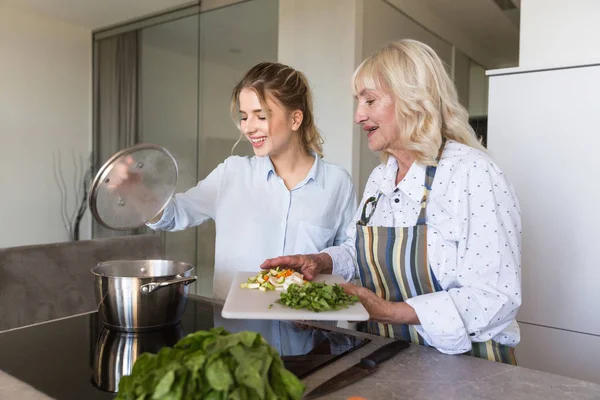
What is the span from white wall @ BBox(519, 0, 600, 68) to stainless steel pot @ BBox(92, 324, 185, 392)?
1.36m

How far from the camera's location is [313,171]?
64.9 inches

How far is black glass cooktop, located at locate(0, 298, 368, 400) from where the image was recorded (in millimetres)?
841

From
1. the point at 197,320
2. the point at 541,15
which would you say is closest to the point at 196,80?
the point at 541,15

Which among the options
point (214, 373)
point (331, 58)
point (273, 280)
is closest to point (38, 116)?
point (331, 58)

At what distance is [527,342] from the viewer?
5.43 ft

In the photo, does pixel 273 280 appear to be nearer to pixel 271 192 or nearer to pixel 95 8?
pixel 271 192

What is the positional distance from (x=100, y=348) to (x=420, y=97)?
834 millimetres

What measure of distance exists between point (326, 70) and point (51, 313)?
2092 mm

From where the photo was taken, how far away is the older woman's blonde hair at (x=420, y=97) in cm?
117

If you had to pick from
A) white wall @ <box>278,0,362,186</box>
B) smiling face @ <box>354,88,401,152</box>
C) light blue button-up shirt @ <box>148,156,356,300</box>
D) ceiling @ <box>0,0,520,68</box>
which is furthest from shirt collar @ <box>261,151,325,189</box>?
ceiling @ <box>0,0,520,68</box>

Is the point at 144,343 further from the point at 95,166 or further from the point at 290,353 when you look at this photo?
the point at 95,166

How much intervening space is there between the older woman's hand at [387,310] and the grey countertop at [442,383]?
91mm

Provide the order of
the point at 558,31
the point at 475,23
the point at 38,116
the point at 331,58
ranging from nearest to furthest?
the point at 558,31 → the point at 331,58 → the point at 38,116 → the point at 475,23

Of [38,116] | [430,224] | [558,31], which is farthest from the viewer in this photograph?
[38,116]
